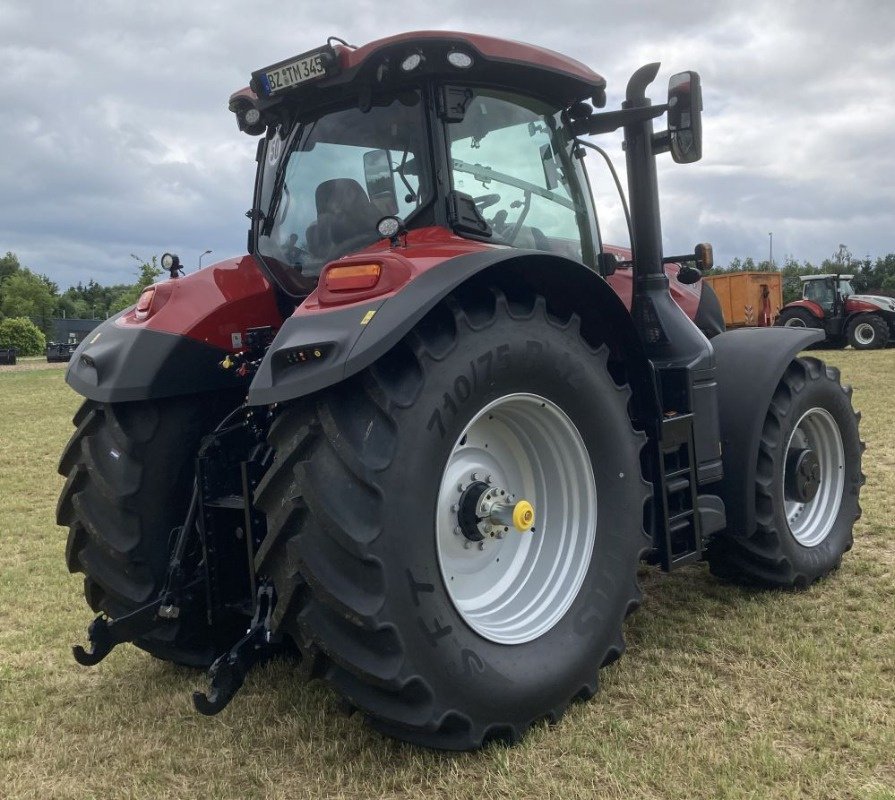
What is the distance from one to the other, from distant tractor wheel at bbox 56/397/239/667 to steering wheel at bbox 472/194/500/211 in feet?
4.09

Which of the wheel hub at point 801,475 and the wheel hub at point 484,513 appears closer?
the wheel hub at point 484,513

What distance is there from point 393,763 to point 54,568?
3.14 meters

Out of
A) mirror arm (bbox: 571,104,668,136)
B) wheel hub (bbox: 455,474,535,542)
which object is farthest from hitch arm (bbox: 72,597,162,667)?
mirror arm (bbox: 571,104,668,136)

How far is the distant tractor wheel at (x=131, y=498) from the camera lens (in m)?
2.89

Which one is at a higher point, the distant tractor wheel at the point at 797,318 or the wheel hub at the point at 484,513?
the wheel hub at the point at 484,513

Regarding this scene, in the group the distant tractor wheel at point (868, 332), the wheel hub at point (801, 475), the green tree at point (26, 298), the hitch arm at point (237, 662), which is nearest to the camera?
the hitch arm at point (237, 662)

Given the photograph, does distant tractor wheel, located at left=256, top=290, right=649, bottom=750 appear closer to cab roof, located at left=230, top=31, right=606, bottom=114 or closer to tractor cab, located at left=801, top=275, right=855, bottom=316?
cab roof, located at left=230, top=31, right=606, bottom=114

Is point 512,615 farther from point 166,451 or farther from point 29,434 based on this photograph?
point 29,434

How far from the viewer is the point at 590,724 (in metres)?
2.66

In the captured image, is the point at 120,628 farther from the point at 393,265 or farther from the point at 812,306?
the point at 812,306

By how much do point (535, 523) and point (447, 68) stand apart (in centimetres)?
161

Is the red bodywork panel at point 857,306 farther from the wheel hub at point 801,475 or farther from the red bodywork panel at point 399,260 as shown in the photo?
the red bodywork panel at point 399,260

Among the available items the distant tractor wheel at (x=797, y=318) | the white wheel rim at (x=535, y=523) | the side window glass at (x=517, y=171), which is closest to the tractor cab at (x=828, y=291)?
the distant tractor wheel at (x=797, y=318)

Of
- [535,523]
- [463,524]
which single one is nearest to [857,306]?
[535,523]
